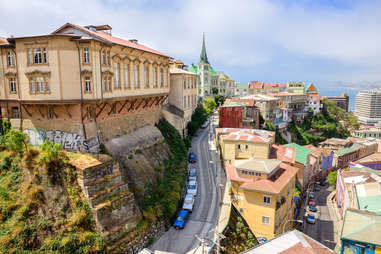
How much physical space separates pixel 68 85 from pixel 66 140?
5172 mm

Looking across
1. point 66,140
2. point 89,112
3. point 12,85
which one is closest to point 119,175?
point 66,140

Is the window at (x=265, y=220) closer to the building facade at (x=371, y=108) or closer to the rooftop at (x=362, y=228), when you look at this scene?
the rooftop at (x=362, y=228)

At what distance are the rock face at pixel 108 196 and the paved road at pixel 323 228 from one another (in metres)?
27.1

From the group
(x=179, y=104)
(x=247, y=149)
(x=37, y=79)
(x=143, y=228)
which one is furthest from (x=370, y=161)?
(x=37, y=79)

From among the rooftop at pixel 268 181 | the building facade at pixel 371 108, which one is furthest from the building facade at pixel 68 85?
the building facade at pixel 371 108

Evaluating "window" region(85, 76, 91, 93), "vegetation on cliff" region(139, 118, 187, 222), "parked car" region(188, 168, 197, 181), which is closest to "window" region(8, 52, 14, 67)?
"window" region(85, 76, 91, 93)

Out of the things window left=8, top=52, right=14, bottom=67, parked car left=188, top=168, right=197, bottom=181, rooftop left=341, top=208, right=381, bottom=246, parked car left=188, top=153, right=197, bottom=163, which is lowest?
rooftop left=341, top=208, right=381, bottom=246

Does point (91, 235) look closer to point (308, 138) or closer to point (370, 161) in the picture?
point (370, 161)

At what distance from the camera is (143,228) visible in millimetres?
23453

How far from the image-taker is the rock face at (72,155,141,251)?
68.9 ft

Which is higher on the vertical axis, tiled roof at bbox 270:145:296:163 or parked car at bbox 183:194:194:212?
tiled roof at bbox 270:145:296:163

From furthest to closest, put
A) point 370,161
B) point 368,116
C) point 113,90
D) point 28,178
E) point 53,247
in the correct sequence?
point 368,116
point 370,161
point 113,90
point 28,178
point 53,247

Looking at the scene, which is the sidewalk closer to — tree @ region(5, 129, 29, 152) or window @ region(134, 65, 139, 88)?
window @ region(134, 65, 139, 88)

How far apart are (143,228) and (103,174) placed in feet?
19.7
